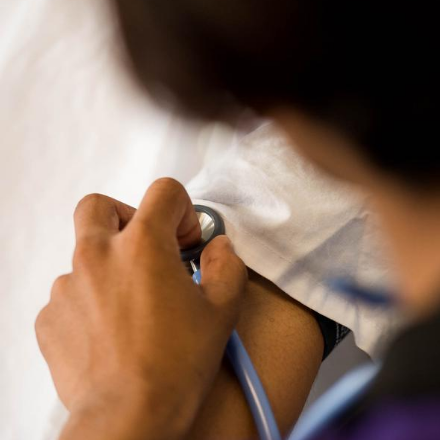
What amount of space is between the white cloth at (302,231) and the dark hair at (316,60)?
232mm

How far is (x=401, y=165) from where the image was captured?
39cm

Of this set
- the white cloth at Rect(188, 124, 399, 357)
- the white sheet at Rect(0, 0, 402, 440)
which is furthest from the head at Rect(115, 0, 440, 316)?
the white sheet at Rect(0, 0, 402, 440)

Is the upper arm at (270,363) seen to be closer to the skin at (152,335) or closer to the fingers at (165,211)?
the skin at (152,335)

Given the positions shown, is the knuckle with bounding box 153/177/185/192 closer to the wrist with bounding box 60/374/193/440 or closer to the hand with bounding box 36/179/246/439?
the hand with bounding box 36/179/246/439

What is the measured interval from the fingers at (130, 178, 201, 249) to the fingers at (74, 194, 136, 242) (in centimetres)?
4

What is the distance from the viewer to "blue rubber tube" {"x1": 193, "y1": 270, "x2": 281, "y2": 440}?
517 mm

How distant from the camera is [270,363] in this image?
581 mm

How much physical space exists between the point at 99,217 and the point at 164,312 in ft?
0.44

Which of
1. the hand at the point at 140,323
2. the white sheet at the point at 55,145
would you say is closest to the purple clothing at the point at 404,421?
the hand at the point at 140,323

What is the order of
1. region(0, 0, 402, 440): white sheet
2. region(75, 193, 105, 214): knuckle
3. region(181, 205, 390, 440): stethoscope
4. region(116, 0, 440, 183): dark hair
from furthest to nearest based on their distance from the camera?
1. region(0, 0, 402, 440): white sheet
2. region(75, 193, 105, 214): knuckle
3. region(181, 205, 390, 440): stethoscope
4. region(116, 0, 440, 183): dark hair

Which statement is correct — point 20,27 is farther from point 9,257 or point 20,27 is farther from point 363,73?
point 363,73

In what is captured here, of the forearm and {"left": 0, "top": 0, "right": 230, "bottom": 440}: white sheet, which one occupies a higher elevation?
{"left": 0, "top": 0, "right": 230, "bottom": 440}: white sheet

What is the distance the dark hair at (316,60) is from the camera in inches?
13.2

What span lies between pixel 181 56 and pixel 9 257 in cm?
56
